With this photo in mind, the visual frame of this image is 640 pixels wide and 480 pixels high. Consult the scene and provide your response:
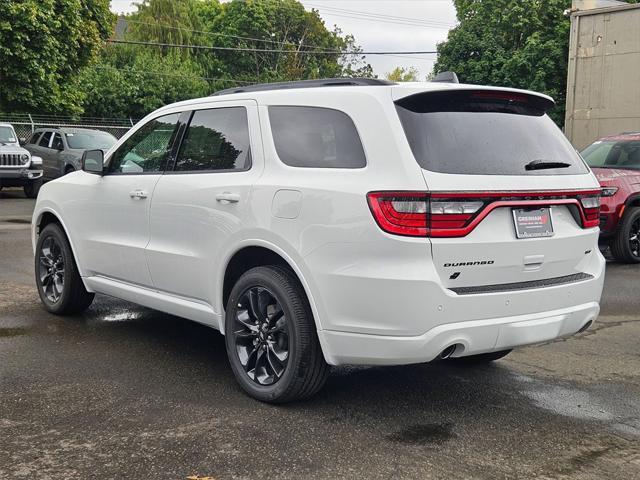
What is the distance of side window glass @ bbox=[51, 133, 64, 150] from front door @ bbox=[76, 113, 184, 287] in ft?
50.1

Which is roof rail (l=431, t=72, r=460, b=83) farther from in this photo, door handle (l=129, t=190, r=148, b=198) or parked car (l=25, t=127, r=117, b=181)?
parked car (l=25, t=127, r=117, b=181)

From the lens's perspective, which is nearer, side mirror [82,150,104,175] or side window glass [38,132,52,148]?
side mirror [82,150,104,175]

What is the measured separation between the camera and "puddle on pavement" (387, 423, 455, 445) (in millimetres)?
3918

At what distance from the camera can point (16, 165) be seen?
62.9 ft

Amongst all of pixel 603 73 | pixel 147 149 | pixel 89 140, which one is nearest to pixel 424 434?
pixel 147 149

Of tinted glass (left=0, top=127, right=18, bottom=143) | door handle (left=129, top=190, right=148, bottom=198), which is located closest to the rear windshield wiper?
door handle (left=129, top=190, right=148, bottom=198)

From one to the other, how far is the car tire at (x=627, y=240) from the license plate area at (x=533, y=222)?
6.77 metres

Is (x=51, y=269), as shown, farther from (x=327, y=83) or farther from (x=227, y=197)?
(x=327, y=83)

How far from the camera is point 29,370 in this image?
196 inches

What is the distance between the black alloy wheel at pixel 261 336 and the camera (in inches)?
171

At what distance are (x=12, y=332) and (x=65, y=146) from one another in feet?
49.9

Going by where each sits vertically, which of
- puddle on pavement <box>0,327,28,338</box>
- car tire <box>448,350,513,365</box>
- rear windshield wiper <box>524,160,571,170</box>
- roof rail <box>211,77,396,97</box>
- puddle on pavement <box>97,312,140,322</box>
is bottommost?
puddle on pavement <box>97,312,140,322</box>

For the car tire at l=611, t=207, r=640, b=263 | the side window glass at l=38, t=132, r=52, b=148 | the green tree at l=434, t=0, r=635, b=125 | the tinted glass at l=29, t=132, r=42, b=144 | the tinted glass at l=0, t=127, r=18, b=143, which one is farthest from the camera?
the green tree at l=434, t=0, r=635, b=125

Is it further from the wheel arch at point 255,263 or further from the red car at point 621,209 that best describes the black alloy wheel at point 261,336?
the red car at point 621,209
